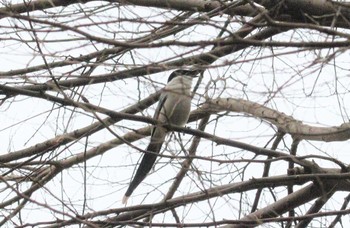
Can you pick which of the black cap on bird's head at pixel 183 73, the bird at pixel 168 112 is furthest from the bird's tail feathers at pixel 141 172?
the black cap on bird's head at pixel 183 73

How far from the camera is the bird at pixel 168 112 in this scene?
386cm

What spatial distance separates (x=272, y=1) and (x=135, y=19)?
5.21 feet

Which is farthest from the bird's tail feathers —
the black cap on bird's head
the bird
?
the black cap on bird's head

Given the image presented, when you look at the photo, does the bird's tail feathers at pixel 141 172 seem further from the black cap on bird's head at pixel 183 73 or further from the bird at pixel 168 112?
the black cap on bird's head at pixel 183 73

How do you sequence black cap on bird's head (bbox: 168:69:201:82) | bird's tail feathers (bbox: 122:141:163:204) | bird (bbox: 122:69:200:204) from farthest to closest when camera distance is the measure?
bird's tail feathers (bbox: 122:141:163:204), black cap on bird's head (bbox: 168:69:201:82), bird (bbox: 122:69:200:204)

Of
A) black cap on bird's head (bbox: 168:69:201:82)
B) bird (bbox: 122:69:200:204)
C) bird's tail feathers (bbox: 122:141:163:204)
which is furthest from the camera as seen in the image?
bird's tail feathers (bbox: 122:141:163:204)

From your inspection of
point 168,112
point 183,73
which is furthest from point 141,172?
point 183,73

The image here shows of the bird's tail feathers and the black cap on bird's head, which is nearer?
the black cap on bird's head

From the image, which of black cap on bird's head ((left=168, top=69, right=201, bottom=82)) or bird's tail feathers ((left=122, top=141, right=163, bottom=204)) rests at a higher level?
black cap on bird's head ((left=168, top=69, right=201, bottom=82))

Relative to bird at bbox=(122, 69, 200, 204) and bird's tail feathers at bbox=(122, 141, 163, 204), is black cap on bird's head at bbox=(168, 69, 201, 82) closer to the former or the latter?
bird at bbox=(122, 69, 200, 204)

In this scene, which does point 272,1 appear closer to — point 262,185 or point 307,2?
point 307,2

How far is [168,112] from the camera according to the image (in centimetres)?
509

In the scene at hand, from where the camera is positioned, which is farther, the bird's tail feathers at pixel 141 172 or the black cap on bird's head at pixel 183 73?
the bird's tail feathers at pixel 141 172

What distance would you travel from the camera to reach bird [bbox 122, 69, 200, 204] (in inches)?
152
